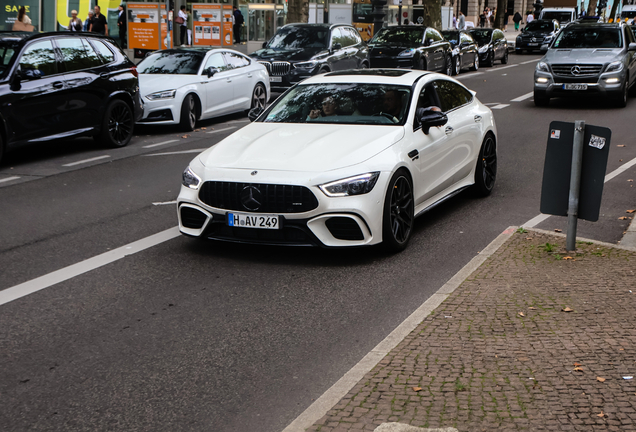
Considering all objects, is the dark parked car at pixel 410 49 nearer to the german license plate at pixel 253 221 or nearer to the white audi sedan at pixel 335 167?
the white audi sedan at pixel 335 167

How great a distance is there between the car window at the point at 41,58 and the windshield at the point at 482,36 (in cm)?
2504

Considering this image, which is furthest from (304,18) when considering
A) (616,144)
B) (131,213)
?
(131,213)

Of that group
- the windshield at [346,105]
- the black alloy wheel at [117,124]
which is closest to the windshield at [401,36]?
the black alloy wheel at [117,124]

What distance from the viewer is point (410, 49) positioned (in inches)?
1003

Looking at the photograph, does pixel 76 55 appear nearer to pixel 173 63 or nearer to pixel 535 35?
pixel 173 63

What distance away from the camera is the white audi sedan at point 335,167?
662 centimetres

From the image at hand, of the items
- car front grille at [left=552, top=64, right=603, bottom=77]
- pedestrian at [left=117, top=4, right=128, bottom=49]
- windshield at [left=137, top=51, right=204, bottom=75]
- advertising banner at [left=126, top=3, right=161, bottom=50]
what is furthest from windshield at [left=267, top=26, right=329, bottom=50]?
pedestrian at [left=117, top=4, right=128, bottom=49]

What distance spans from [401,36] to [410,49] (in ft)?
4.83

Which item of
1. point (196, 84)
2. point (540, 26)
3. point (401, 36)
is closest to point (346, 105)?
point (196, 84)

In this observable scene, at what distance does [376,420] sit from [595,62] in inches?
642

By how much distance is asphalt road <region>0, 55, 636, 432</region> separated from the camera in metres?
4.32

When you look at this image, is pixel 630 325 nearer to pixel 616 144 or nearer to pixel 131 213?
pixel 131 213

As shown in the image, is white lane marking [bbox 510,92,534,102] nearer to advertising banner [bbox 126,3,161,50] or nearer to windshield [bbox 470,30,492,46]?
windshield [bbox 470,30,492,46]

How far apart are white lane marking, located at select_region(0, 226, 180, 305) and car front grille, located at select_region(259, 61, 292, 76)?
13138 millimetres
